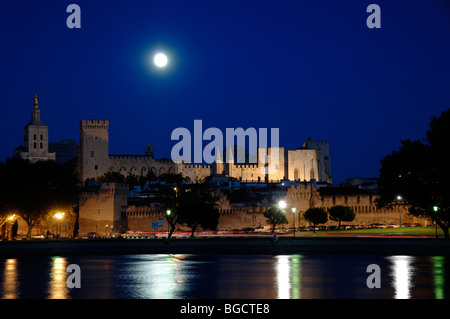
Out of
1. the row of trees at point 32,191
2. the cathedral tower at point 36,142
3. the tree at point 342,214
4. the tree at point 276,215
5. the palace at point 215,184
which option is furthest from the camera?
the cathedral tower at point 36,142

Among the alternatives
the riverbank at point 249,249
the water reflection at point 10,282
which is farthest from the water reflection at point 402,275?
the water reflection at point 10,282

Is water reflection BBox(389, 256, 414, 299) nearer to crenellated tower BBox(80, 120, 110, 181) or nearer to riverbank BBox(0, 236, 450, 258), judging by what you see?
riverbank BBox(0, 236, 450, 258)

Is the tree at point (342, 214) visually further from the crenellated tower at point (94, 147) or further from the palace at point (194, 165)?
the crenellated tower at point (94, 147)

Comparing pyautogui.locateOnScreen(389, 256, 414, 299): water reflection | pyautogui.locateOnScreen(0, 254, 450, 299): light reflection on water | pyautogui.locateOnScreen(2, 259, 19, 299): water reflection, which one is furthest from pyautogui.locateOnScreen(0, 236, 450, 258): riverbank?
pyautogui.locateOnScreen(2, 259, 19, 299): water reflection

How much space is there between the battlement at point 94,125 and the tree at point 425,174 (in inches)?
3313

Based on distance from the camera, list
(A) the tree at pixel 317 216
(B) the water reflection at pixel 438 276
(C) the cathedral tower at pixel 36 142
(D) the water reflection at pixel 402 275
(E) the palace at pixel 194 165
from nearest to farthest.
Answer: (B) the water reflection at pixel 438 276 → (D) the water reflection at pixel 402 275 → (A) the tree at pixel 317 216 → (C) the cathedral tower at pixel 36 142 → (E) the palace at pixel 194 165

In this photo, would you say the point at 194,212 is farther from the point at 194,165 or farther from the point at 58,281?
the point at 194,165

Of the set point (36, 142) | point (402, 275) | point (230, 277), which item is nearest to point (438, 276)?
point (402, 275)

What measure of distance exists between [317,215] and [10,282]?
55200mm

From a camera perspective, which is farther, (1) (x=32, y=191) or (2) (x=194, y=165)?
(2) (x=194, y=165)

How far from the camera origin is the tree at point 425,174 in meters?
44.0

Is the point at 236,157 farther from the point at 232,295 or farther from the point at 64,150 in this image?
the point at 232,295

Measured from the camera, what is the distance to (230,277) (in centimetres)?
2506
